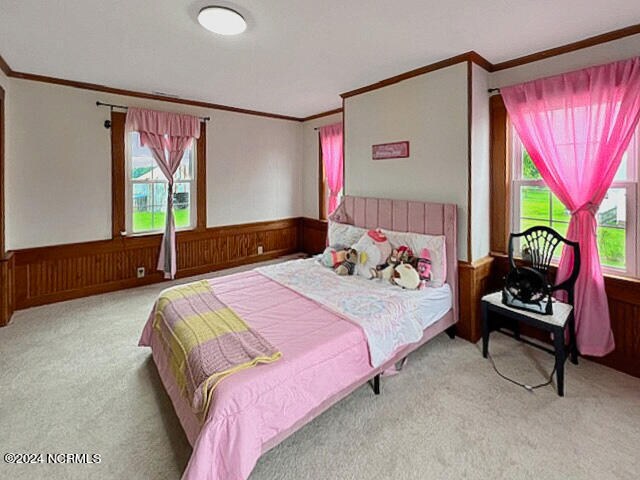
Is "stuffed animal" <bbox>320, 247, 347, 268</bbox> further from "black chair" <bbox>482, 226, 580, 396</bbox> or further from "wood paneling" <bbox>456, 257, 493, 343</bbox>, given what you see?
"black chair" <bbox>482, 226, 580, 396</bbox>

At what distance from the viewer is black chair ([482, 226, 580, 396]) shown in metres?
2.24

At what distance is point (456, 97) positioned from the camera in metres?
3.00

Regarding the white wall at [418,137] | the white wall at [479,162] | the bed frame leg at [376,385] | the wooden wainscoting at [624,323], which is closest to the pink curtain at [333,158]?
the white wall at [418,137]

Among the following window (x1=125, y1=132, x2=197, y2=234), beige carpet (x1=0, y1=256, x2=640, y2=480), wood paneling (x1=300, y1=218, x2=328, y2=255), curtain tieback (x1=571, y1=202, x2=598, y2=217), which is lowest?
beige carpet (x1=0, y1=256, x2=640, y2=480)

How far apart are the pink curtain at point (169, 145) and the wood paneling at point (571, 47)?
366 centimetres

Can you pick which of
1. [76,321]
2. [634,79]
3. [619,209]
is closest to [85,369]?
[76,321]

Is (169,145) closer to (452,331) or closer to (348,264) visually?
(348,264)

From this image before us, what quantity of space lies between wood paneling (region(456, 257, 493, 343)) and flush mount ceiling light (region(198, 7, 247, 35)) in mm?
2589

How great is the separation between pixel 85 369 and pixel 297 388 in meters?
1.87

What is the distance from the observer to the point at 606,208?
8.56ft

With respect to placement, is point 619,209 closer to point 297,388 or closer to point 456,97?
point 456,97

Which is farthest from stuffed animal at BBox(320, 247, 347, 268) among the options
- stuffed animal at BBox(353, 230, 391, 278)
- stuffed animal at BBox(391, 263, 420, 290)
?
stuffed animal at BBox(391, 263, 420, 290)

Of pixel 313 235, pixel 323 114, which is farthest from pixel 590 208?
pixel 313 235

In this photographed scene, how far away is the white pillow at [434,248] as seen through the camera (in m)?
2.95
